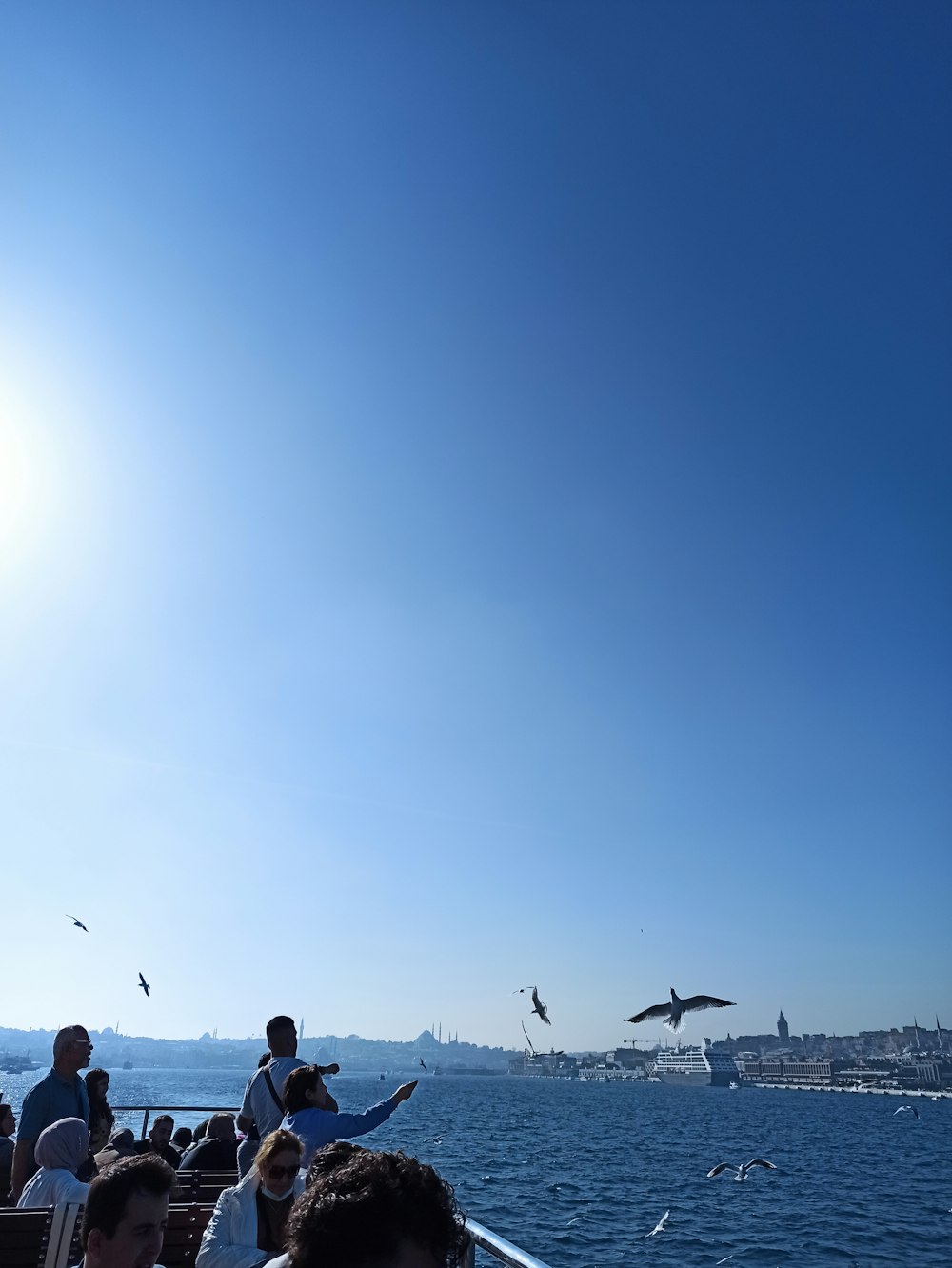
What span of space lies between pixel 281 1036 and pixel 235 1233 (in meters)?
2.83

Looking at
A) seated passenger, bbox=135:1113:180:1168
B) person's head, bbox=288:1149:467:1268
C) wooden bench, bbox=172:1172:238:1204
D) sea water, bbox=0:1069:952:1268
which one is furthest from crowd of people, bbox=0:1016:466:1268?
sea water, bbox=0:1069:952:1268

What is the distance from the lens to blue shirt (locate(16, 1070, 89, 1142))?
19.3 feet

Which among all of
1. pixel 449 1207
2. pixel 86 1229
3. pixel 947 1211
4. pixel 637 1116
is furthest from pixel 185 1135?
pixel 637 1116

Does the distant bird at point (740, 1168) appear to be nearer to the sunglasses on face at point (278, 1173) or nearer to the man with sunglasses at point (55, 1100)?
the man with sunglasses at point (55, 1100)

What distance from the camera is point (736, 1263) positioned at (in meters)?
23.3

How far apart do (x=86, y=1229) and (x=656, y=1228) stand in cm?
2939

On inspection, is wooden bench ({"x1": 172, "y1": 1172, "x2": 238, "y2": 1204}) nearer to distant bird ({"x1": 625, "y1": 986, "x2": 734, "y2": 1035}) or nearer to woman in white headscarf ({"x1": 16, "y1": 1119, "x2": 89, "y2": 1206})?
woman in white headscarf ({"x1": 16, "y1": 1119, "x2": 89, "y2": 1206})

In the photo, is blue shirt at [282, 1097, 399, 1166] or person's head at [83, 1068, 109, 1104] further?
person's head at [83, 1068, 109, 1104]

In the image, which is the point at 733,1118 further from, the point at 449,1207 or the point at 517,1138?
the point at 449,1207

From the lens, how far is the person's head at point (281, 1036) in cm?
693

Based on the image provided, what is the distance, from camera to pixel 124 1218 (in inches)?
124

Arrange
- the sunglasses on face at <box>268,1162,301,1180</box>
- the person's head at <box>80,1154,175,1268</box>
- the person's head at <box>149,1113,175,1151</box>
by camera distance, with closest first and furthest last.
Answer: the person's head at <box>80,1154,175,1268</box> < the sunglasses on face at <box>268,1162,301,1180</box> < the person's head at <box>149,1113,175,1151</box>

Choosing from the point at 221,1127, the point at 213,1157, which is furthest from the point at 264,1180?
the point at 221,1127

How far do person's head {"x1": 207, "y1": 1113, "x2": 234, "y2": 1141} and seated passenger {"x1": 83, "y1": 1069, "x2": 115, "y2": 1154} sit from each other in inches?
44.9
